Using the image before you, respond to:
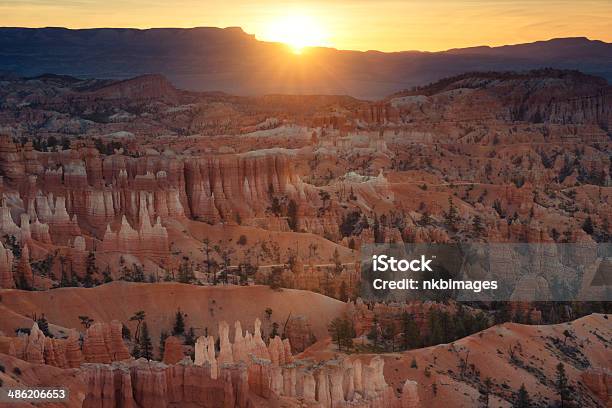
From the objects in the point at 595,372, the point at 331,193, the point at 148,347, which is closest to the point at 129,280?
the point at 148,347

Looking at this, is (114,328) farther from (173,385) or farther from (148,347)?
(173,385)

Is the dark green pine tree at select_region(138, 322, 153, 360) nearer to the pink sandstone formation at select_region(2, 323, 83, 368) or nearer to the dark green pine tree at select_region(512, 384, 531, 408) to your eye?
the pink sandstone formation at select_region(2, 323, 83, 368)

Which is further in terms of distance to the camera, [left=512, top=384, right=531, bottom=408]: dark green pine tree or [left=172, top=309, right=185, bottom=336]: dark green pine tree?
[left=172, top=309, right=185, bottom=336]: dark green pine tree

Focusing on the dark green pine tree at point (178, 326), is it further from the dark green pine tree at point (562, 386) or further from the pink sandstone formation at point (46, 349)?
the dark green pine tree at point (562, 386)
